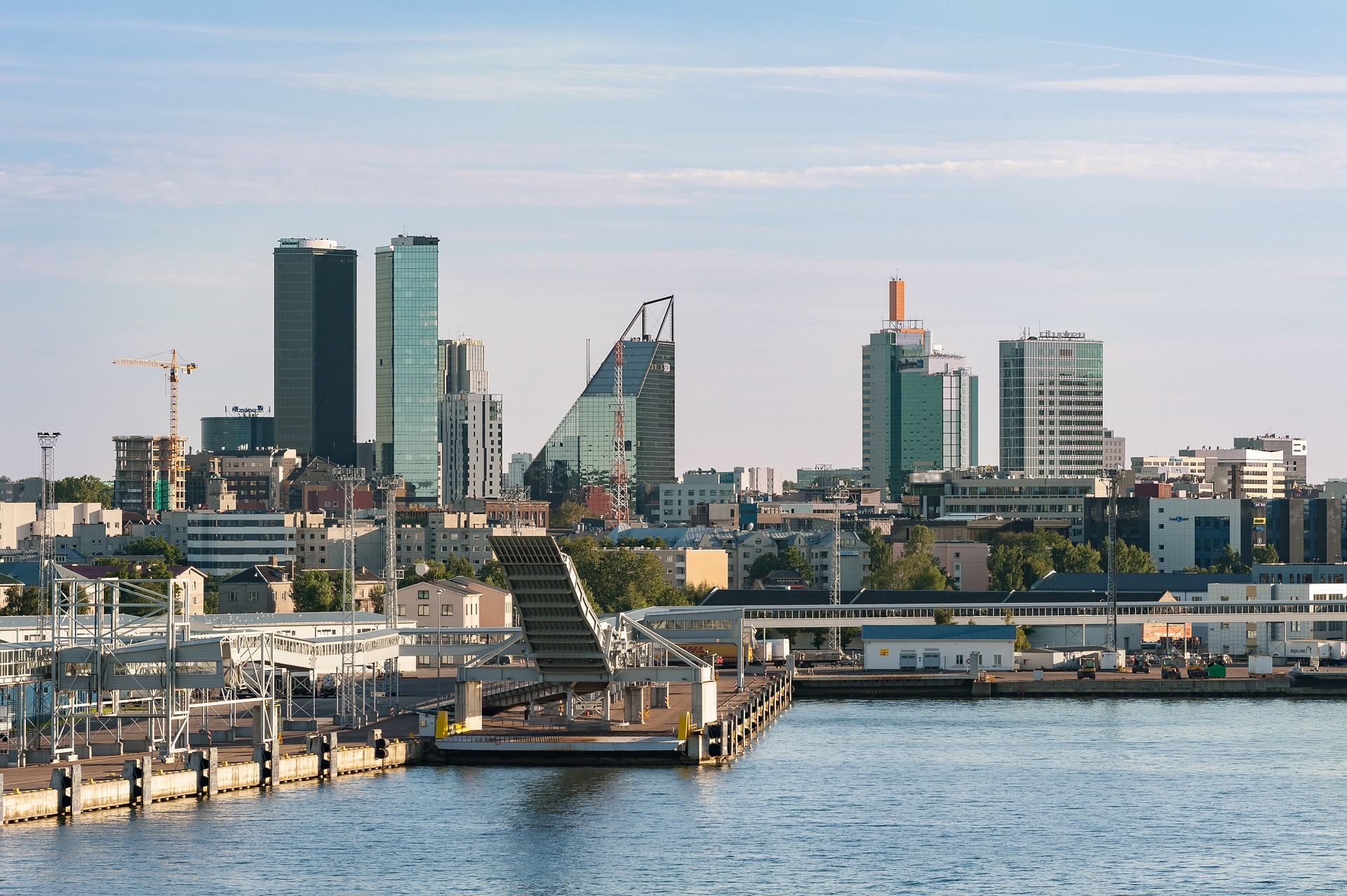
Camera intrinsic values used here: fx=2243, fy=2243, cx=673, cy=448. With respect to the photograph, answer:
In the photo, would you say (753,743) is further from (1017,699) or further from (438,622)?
(438,622)

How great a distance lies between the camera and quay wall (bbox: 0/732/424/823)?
57031mm

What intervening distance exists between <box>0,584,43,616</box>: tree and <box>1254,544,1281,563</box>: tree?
331 feet

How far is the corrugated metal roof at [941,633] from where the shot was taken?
378 ft

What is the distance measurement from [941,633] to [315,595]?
167 ft

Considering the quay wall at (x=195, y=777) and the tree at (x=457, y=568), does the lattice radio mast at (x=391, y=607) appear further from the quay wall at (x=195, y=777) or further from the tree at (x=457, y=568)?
the tree at (x=457, y=568)

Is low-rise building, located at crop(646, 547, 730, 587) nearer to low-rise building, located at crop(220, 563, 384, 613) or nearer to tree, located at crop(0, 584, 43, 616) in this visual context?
low-rise building, located at crop(220, 563, 384, 613)

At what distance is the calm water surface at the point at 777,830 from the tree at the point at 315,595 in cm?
7387

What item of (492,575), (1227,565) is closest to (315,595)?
(492,575)

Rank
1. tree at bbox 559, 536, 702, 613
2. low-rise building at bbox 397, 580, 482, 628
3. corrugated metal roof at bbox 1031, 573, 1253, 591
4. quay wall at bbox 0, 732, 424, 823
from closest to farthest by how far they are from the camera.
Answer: quay wall at bbox 0, 732, 424, 823 < low-rise building at bbox 397, 580, 482, 628 < corrugated metal roof at bbox 1031, 573, 1253, 591 < tree at bbox 559, 536, 702, 613

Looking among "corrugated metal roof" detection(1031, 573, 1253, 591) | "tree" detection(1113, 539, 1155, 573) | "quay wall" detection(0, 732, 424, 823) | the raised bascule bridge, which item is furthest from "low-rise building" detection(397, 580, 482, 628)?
"tree" detection(1113, 539, 1155, 573)

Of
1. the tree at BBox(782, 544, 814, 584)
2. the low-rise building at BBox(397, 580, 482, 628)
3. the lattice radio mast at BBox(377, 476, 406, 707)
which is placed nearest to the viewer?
the lattice radio mast at BBox(377, 476, 406, 707)

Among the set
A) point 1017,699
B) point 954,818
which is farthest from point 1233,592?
point 954,818

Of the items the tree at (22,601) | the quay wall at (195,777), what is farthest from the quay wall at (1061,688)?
the tree at (22,601)

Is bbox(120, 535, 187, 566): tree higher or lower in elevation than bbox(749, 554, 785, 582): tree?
higher
